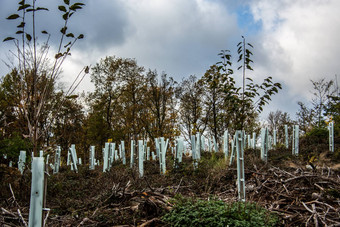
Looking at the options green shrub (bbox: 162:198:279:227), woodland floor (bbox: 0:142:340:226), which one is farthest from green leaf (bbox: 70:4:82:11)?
green shrub (bbox: 162:198:279:227)

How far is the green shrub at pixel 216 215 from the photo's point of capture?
169 inches

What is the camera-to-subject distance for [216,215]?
4320 mm

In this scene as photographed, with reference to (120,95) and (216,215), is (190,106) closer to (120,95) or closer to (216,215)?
(120,95)

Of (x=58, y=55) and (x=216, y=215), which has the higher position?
(x=58, y=55)

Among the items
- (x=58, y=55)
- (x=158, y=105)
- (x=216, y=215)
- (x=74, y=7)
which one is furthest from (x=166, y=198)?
(x=158, y=105)

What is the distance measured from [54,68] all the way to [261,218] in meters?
3.44

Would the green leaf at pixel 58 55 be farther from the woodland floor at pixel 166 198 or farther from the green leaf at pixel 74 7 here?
the woodland floor at pixel 166 198

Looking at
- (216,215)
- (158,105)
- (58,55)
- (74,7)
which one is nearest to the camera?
(74,7)

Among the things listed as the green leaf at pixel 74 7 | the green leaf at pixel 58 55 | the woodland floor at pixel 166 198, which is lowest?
the woodland floor at pixel 166 198

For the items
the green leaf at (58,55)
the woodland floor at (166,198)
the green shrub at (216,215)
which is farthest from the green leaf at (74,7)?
the green shrub at (216,215)

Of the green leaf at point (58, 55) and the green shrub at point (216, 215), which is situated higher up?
the green leaf at point (58, 55)

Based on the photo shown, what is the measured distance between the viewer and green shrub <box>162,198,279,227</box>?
4.29 meters

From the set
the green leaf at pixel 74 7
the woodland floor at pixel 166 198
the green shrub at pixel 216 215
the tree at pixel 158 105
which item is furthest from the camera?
the tree at pixel 158 105

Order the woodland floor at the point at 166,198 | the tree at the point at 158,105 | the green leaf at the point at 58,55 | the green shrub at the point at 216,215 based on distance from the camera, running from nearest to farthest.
→ the green leaf at the point at 58,55, the green shrub at the point at 216,215, the woodland floor at the point at 166,198, the tree at the point at 158,105
